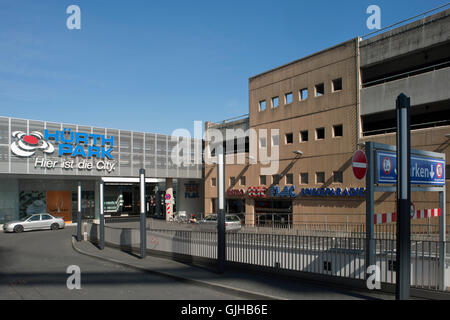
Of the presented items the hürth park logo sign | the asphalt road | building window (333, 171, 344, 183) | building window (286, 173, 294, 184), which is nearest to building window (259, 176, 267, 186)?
building window (286, 173, 294, 184)

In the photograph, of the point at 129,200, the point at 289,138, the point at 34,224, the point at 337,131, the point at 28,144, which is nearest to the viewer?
the point at 337,131

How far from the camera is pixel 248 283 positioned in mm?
10219

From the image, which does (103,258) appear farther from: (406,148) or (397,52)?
(397,52)

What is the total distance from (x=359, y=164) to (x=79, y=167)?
29.2 meters

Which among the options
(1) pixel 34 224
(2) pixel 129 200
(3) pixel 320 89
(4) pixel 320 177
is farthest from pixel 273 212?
(1) pixel 34 224

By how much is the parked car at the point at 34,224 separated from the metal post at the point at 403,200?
2917cm

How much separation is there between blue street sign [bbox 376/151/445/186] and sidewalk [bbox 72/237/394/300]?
2653 millimetres

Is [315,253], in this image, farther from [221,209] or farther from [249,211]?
[249,211]

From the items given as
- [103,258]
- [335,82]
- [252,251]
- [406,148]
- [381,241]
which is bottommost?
[103,258]

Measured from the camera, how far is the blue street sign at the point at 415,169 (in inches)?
339

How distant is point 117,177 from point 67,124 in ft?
22.8
